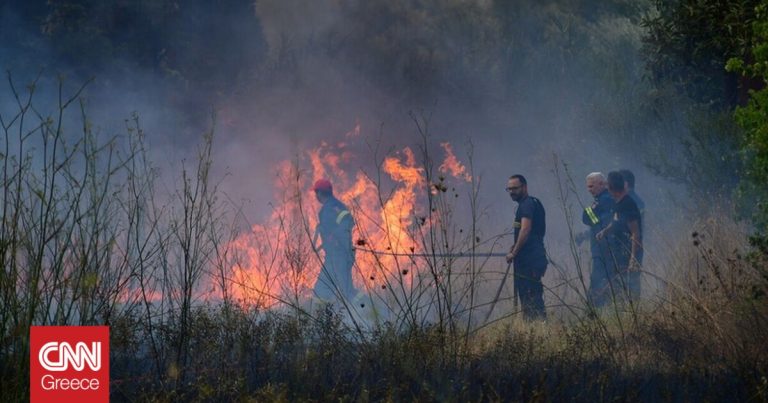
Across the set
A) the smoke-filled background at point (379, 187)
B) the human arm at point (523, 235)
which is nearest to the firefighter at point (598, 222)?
the smoke-filled background at point (379, 187)

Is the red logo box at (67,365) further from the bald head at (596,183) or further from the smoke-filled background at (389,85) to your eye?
the smoke-filled background at (389,85)

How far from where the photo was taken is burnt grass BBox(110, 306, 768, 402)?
5.17 meters

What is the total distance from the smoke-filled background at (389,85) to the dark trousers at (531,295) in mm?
3392

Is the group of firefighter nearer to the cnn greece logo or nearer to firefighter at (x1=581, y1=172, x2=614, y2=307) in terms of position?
firefighter at (x1=581, y1=172, x2=614, y2=307)

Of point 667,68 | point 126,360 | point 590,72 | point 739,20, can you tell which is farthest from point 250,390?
point 590,72

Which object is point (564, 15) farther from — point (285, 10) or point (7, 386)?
point (7, 386)

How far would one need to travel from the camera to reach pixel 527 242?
9.90 metres

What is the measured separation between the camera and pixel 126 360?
6191 millimetres

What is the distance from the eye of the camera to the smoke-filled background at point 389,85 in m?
16.3

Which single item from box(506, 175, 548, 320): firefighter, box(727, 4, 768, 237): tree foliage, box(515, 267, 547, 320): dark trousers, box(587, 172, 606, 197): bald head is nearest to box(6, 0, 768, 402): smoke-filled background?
box(727, 4, 768, 237): tree foliage

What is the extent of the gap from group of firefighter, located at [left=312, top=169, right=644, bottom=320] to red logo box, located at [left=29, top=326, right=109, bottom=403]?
168 inches

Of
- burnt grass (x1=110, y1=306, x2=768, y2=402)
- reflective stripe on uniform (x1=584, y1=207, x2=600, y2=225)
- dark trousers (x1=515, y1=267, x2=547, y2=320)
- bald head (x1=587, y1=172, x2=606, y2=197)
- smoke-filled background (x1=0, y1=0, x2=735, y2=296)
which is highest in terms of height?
smoke-filled background (x1=0, y1=0, x2=735, y2=296)

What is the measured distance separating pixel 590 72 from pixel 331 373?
17086mm

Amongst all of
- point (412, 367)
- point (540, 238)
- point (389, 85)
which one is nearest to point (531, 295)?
point (540, 238)
